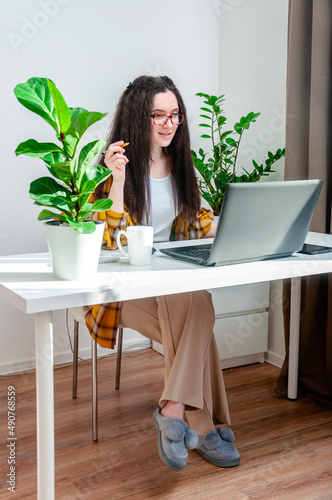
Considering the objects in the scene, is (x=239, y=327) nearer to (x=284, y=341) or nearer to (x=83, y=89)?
(x=284, y=341)

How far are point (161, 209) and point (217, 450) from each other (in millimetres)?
817

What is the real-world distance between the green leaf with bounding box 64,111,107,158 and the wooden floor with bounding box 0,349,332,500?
3.10 ft

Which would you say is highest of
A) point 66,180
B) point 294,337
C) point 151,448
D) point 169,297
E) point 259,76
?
point 259,76

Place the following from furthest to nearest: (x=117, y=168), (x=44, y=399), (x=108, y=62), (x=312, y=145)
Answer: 1. (x=108, y=62)
2. (x=312, y=145)
3. (x=117, y=168)
4. (x=44, y=399)

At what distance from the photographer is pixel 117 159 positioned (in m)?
1.51

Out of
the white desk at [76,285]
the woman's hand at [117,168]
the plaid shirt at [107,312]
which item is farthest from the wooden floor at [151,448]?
the woman's hand at [117,168]

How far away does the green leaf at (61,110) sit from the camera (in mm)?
1112

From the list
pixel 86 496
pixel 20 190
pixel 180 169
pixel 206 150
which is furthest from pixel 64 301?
pixel 206 150

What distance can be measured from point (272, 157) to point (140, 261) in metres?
1.15

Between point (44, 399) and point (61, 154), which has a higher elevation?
point (61, 154)

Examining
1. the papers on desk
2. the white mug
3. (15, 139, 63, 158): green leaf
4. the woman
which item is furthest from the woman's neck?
(15, 139, 63, 158): green leaf

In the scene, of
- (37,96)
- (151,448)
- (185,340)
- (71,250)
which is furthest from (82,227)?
(151,448)

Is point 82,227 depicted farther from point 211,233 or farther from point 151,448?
point 151,448

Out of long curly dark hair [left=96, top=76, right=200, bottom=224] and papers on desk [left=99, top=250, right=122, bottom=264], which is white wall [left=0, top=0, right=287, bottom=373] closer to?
long curly dark hair [left=96, top=76, right=200, bottom=224]
